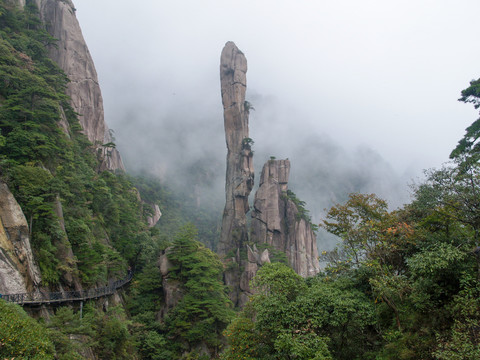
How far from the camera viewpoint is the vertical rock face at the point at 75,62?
33.9 metres

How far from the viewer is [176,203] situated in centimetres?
7212

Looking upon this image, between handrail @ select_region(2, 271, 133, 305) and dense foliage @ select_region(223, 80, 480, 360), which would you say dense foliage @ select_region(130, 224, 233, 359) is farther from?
dense foliage @ select_region(223, 80, 480, 360)

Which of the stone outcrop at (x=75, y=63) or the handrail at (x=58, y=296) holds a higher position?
the stone outcrop at (x=75, y=63)

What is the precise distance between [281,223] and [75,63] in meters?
30.8

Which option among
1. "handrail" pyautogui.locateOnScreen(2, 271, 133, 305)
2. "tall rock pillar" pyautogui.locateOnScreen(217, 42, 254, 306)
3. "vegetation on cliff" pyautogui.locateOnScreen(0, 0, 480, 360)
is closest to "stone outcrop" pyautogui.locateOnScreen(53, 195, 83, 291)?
"vegetation on cliff" pyautogui.locateOnScreen(0, 0, 480, 360)

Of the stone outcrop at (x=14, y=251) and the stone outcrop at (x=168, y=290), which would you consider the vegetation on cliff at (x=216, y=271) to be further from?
the stone outcrop at (x=14, y=251)

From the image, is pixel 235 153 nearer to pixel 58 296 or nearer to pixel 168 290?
pixel 168 290

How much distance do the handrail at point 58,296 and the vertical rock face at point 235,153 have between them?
824 inches

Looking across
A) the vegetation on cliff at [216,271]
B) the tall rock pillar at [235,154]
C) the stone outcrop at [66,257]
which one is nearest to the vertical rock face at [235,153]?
the tall rock pillar at [235,154]

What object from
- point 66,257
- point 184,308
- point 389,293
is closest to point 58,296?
point 66,257

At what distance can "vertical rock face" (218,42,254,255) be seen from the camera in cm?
4147

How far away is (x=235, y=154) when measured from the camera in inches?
1729

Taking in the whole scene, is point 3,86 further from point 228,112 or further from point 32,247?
point 228,112

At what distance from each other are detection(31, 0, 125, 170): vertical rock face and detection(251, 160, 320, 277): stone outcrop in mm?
19825
